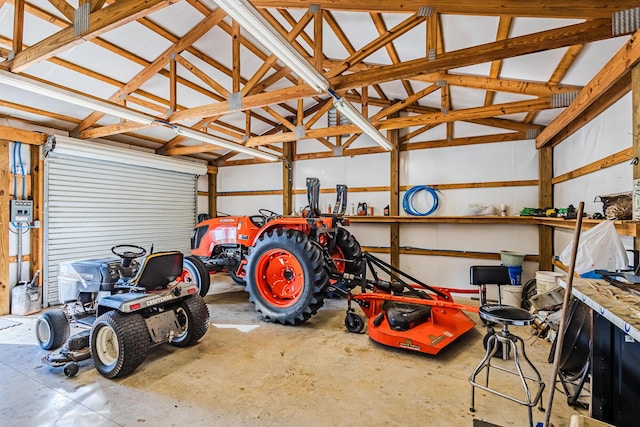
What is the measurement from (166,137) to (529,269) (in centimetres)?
754

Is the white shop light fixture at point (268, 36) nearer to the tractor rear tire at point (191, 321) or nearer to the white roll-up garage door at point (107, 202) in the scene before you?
the tractor rear tire at point (191, 321)

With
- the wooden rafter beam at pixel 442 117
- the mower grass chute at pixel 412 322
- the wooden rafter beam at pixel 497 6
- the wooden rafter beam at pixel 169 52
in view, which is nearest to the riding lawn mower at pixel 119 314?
the mower grass chute at pixel 412 322

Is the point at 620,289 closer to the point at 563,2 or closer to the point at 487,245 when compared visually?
the point at 563,2

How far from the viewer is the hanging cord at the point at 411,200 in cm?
601

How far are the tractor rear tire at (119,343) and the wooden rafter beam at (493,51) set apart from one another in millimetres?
3025

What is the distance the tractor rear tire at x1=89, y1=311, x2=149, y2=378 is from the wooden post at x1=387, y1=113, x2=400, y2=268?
4.69 meters

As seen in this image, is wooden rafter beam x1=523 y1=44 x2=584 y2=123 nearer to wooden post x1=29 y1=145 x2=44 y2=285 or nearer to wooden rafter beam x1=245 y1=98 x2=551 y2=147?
wooden rafter beam x1=245 y1=98 x2=551 y2=147

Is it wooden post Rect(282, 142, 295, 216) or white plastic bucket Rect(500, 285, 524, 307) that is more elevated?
wooden post Rect(282, 142, 295, 216)

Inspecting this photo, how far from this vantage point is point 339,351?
3240 mm

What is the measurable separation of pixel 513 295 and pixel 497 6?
391 cm

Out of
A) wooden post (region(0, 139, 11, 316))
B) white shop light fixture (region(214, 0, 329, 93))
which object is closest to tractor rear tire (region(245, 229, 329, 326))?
white shop light fixture (region(214, 0, 329, 93))

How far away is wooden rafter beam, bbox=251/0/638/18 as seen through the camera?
2.18 metres

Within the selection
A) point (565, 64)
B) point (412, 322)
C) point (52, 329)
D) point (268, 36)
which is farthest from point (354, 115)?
point (52, 329)

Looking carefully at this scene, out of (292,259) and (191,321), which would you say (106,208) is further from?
(292,259)
